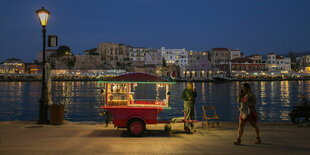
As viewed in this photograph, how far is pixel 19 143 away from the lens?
26.2ft

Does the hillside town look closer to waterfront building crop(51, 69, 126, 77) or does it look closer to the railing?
waterfront building crop(51, 69, 126, 77)

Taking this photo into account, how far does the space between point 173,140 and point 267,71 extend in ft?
419

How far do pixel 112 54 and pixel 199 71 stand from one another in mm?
48443

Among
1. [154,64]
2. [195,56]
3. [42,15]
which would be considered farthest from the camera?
[195,56]

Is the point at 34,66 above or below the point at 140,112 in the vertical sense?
above

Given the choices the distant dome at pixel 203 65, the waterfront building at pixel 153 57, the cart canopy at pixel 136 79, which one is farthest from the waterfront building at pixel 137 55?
the cart canopy at pixel 136 79

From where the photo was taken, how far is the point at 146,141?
8.38 m

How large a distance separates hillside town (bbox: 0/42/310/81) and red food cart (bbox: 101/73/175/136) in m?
114

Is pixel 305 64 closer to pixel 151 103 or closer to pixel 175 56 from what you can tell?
pixel 175 56

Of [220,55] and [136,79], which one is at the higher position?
[220,55]

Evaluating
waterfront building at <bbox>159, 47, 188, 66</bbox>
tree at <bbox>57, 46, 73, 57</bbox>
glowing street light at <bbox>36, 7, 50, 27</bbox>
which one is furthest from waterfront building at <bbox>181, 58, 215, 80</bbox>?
glowing street light at <bbox>36, 7, 50, 27</bbox>

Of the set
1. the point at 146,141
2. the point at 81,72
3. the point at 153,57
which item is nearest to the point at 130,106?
the point at 146,141

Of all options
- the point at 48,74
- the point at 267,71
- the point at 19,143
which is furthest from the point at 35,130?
the point at 267,71

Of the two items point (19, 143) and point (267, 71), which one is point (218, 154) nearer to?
point (19, 143)
